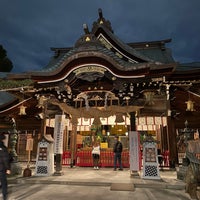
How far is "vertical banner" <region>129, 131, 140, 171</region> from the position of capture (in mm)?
8352

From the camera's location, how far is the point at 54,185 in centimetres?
725

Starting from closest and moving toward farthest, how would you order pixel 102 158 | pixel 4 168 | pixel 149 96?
pixel 4 168
pixel 149 96
pixel 102 158

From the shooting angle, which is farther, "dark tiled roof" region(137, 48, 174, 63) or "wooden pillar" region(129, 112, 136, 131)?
"dark tiled roof" region(137, 48, 174, 63)

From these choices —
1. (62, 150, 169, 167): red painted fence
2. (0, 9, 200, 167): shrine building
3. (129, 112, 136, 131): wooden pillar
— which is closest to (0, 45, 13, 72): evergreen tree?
(0, 9, 200, 167): shrine building

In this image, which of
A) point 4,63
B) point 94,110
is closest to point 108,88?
point 94,110

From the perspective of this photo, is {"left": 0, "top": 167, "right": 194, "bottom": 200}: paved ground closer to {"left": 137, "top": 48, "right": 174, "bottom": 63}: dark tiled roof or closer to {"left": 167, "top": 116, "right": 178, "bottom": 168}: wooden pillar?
{"left": 167, "top": 116, "right": 178, "bottom": 168}: wooden pillar

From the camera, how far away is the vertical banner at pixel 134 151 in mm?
8352

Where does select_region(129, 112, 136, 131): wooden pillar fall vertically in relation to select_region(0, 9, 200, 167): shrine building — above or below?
below

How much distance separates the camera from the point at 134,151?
867cm

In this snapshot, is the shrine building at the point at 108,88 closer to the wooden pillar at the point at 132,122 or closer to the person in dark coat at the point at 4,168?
the wooden pillar at the point at 132,122

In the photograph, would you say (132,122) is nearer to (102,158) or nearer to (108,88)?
(108,88)

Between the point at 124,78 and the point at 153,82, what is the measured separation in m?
1.50

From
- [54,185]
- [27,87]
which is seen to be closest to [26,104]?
[27,87]

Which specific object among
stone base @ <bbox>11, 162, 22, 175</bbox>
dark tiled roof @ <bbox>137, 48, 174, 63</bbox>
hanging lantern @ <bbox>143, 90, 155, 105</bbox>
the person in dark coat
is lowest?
stone base @ <bbox>11, 162, 22, 175</bbox>
